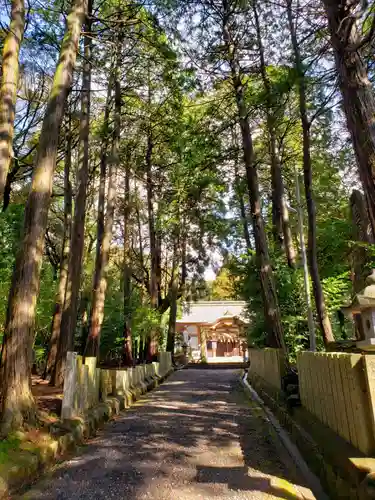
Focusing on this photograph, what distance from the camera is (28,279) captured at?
5.32 metres

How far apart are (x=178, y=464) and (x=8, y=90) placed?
610cm

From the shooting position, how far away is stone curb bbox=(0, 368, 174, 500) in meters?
3.66

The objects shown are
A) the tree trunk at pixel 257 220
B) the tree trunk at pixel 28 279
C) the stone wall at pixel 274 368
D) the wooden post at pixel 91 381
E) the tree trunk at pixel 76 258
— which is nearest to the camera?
the tree trunk at pixel 28 279

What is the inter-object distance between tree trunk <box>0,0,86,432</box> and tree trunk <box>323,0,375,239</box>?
13.9 feet

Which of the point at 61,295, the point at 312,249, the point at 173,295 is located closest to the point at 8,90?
the point at 61,295

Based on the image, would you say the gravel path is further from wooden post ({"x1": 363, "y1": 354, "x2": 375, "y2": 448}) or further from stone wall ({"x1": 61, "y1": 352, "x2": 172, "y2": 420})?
wooden post ({"x1": 363, "y1": 354, "x2": 375, "y2": 448})

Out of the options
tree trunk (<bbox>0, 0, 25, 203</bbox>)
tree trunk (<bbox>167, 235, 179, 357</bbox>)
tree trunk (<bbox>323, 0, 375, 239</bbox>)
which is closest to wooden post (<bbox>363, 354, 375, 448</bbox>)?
tree trunk (<bbox>323, 0, 375, 239</bbox>)

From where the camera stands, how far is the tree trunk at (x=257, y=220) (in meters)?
9.87

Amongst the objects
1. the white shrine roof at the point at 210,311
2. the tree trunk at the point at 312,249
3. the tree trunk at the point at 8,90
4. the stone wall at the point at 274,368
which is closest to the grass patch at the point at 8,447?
the tree trunk at the point at 8,90

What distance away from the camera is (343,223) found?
60.7 ft

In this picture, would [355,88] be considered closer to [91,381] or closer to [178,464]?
[178,464]

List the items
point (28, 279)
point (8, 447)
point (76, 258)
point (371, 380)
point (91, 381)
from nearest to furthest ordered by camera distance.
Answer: point (371, 380), point (8, 447), point (28, 279), point (91, 381), point (76, 258)

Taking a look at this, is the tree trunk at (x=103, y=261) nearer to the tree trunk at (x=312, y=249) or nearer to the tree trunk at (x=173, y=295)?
the tree trunk at (x=312, y=249)

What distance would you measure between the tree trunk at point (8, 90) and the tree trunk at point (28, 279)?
1.93 ft
